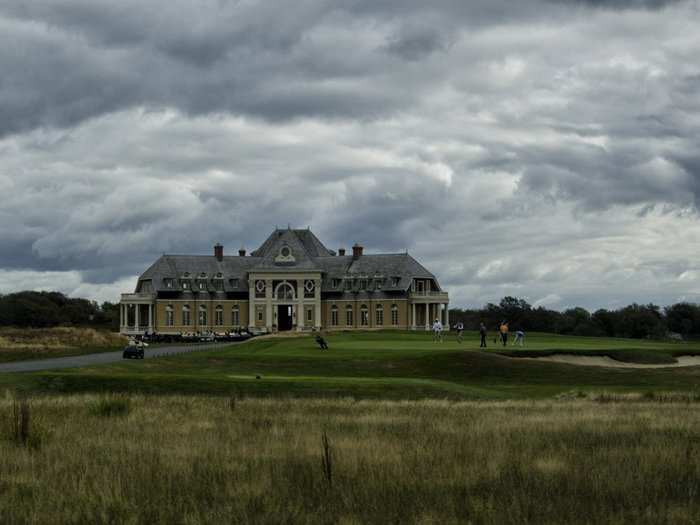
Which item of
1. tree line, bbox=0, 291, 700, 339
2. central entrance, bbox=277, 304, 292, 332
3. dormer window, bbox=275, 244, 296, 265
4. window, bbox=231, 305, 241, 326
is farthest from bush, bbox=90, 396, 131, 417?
tree line, bbox=0, 291, 700, 339

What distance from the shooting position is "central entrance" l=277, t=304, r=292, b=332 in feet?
385

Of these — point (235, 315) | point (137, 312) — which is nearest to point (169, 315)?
point (137, 312)

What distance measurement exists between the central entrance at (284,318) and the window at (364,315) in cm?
858

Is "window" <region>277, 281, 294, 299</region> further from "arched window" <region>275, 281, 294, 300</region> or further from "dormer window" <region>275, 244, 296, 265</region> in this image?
"dormer window" <region>275, 244, 296, 265</region>

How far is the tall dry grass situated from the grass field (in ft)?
114

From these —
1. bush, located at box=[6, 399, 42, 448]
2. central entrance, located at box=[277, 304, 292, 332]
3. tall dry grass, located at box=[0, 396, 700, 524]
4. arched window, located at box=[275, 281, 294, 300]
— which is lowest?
tall dry grass, located at box=[0, 396, 700, 524]

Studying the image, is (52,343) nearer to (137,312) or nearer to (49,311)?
(137,312)

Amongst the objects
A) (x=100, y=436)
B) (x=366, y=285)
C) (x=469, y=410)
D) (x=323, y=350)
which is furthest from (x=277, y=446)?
(x=366, y=285)

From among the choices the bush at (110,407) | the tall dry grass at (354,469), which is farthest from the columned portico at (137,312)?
the tall dry grass at (354,469)

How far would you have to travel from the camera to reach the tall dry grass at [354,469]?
12.0m

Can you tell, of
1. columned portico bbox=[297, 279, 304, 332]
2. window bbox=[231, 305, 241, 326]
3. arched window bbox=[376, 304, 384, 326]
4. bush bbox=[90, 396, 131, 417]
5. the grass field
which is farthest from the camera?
window bbox=[231, 305, 241, 326]

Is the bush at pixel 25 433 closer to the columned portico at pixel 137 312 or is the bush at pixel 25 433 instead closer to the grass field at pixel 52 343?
the grass field at pixel 52 343

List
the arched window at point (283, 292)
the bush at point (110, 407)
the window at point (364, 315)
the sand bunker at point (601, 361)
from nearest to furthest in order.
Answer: the bush at point (110, 407)
the sand bunker at point (601, 361)
the window at point (364, 315)
the arched window at point (283, 292)

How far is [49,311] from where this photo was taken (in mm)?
142250
